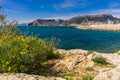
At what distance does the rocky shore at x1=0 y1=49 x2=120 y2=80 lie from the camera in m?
11.8

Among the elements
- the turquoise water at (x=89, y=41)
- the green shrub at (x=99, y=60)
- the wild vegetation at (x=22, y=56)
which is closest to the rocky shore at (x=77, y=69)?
the green shrub at (x=99, y=60)

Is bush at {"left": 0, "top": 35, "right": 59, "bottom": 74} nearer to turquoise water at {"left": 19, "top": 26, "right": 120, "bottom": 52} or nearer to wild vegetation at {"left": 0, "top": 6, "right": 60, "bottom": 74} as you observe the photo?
wild vegetation at {"left": 0, "top": 6, "right": 60, "bottom": 74}

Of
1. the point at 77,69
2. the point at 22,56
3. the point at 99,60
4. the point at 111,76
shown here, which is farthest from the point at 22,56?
the point at 99,60

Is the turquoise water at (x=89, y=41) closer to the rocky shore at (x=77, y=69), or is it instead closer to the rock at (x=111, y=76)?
the rocky shore at (x=77, y=69)

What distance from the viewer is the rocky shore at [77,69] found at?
1184 centimetres

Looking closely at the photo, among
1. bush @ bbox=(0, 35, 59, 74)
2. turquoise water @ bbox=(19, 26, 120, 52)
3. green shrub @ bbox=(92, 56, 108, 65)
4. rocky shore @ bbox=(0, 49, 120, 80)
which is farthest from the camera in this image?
turquoise water @ bbox=(19, 26, 120, 52)

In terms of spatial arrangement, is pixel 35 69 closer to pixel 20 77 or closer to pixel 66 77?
pixel 66 77

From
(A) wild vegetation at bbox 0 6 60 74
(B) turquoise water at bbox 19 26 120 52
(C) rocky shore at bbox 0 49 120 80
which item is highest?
(A) wild vegetation at bbox 0 6 60 74

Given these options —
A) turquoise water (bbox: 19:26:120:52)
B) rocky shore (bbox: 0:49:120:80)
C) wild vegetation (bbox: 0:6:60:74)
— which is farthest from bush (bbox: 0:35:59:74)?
turquoise water (bbox: 19:26:120:52)

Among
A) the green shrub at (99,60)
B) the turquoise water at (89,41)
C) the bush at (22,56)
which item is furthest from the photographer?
the turquoise water at (89,41)

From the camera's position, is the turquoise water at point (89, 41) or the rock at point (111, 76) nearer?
the rock at point (111, 76)

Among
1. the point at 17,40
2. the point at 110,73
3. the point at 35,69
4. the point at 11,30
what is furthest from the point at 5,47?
the point at 11,30

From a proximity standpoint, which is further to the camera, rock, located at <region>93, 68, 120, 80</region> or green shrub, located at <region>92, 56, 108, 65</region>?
green shrub, located at <region>92, 56, 108, 65</region>

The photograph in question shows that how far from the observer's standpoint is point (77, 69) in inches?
577
